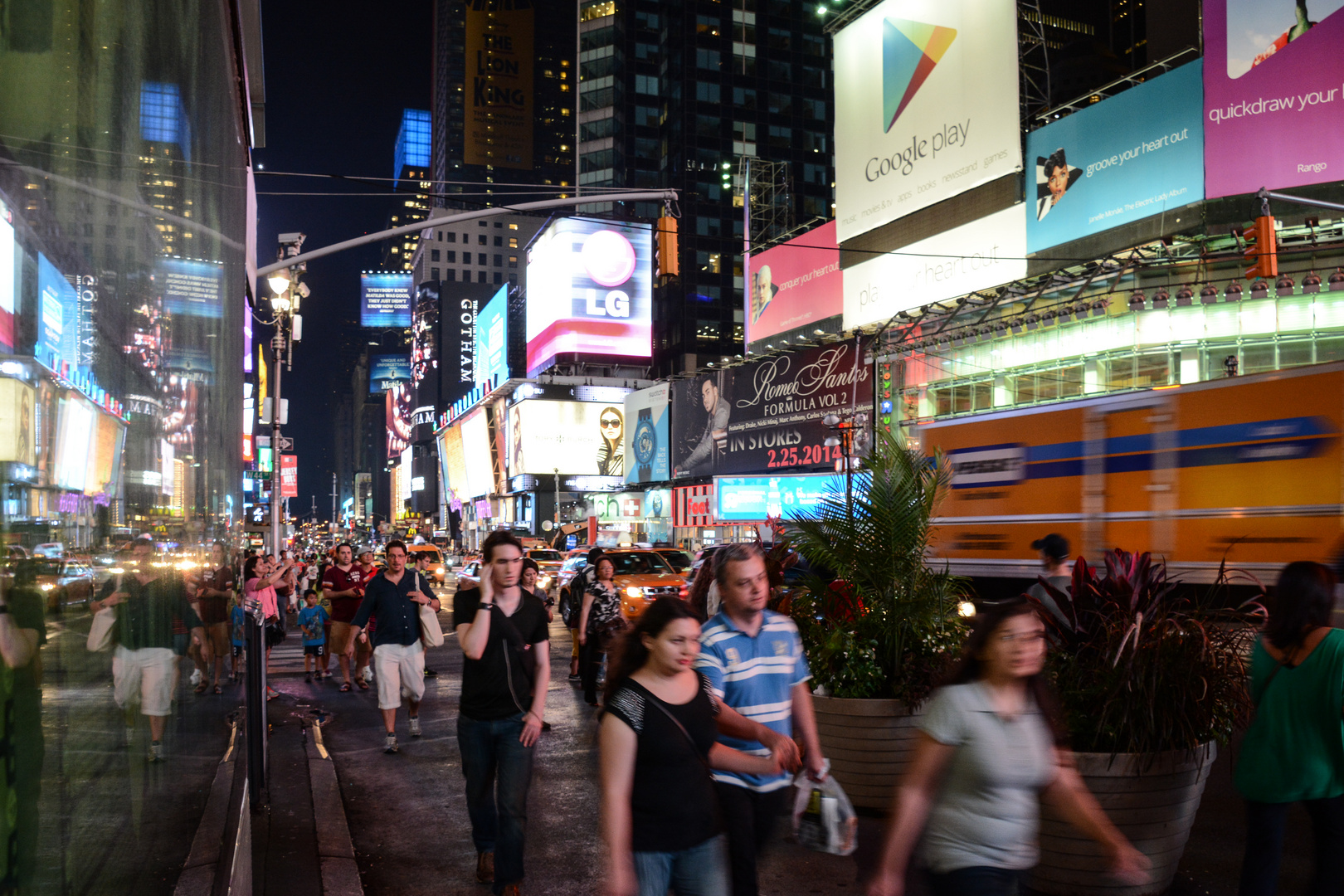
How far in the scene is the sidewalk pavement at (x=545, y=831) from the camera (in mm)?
5957

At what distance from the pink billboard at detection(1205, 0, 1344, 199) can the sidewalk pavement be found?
71.7ft

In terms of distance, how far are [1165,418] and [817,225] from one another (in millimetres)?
31572

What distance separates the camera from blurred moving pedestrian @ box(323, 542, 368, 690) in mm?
13477

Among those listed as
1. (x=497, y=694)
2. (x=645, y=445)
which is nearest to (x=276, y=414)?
(x=497, y=694)

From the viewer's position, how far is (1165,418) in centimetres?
1474

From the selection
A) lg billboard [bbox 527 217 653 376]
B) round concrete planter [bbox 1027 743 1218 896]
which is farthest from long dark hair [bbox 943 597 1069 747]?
lg billboard [bbox 527 217 653 376]

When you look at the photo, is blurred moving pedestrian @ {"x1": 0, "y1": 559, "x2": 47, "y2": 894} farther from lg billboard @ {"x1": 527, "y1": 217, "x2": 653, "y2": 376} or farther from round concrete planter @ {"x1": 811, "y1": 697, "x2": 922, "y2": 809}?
lg billboard @ {"x1": 527, "y1": 217, "x2": 653, "y2": 376}

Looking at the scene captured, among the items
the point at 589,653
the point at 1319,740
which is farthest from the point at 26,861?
the point at 589,653

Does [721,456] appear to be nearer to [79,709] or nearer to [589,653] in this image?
[589,653]

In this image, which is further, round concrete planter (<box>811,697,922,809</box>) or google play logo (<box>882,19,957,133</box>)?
google play logo (<box>882,19,957,133</box>)

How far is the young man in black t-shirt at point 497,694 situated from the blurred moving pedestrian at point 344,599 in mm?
7678

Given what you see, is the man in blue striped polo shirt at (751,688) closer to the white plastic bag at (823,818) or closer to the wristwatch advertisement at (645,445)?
the white plastic bag at (823,818)

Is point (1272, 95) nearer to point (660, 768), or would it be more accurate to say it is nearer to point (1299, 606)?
point (1299, 606)

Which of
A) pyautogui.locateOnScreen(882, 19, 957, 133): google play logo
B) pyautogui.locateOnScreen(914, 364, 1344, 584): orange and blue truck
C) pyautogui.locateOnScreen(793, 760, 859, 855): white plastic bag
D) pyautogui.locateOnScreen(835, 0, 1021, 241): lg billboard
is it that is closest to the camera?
pyautogui.locateOnScreen(793, 760, 859, 855): white plastic bag
